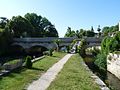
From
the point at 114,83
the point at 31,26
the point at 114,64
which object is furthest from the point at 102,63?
the point at 31,26

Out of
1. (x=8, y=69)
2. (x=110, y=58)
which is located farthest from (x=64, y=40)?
(x=8, y=69)

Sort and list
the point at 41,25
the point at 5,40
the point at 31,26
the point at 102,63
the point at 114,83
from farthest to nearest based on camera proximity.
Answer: the point at 41,25 → the point at 31,26 → the point at 5,40 → the point at 102,63 → the point at 114,83

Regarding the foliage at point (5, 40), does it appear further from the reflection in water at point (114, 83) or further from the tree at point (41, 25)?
the reflection in water at point (114, 83)

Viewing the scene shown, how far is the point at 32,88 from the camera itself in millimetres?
17781

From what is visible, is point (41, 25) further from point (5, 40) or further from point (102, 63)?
point (102, 63)

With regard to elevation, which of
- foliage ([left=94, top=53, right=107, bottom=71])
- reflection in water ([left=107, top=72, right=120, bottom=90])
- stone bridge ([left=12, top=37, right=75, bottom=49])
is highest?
stone bridge ([left=12, top=37, right=75, bottom=49])

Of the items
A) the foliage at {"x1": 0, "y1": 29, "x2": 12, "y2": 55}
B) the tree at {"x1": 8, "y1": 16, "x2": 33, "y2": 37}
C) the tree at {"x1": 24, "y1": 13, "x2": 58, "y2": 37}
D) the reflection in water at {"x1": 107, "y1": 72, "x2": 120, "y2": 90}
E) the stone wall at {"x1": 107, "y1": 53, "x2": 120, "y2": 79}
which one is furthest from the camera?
the tree at {"x1": 24, "y1": 13, "x2": 58, "y2": 37}

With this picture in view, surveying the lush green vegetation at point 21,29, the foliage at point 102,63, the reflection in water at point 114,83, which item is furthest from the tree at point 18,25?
→ the reflection in water at point 114,83

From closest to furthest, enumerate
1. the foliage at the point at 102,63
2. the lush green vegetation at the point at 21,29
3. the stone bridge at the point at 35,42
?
the foliage at the point at 102,63
the lush green vegetation at the point at 21,29
the stone bridge at the point at 35,42

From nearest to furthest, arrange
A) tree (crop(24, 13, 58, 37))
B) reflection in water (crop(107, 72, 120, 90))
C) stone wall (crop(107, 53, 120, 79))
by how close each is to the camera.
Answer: reflection in water (crop(107, 72, 120, 90)) → stone wall (crop(107, 53, 120, 79)) → tree (crop(24, 13, 58, 37))

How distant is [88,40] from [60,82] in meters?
62.6

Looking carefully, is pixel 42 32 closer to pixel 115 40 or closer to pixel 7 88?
pixel 115 40

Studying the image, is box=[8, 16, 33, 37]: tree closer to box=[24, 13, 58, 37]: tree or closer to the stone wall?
box=[24, 13, 58, 37]: tree

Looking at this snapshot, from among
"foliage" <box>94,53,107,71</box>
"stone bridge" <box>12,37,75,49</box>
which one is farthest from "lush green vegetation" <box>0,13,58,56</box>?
"foliage" <box>94,53,107,71</box>
